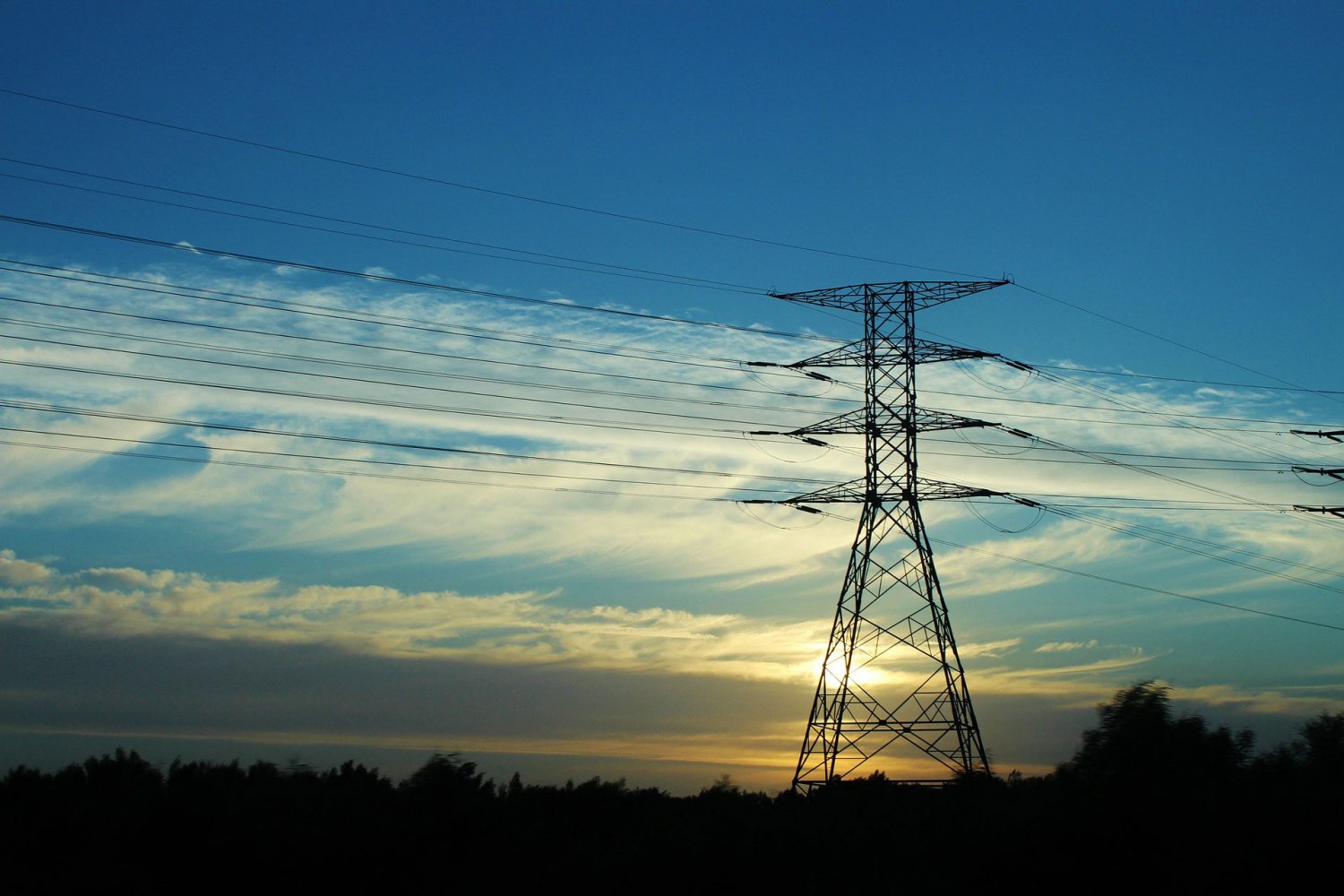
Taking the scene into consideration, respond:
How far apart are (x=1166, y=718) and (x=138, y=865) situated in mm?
18753

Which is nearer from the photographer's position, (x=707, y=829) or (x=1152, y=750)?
(x=1152, y=750)

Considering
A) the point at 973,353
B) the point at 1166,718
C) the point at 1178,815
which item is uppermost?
the point at 973,353

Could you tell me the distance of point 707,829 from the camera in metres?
25.2

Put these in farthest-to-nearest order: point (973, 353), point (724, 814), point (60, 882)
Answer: point (973, 353)
point (724, 814)
point (60, 882)

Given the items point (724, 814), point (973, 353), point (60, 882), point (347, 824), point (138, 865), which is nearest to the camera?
Answer: point (60, 882)

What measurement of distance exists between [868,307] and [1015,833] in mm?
23282

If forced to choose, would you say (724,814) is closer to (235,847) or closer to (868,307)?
(235,847)

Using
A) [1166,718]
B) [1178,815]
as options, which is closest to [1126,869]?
[1178,815]

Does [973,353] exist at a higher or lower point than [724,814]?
higher

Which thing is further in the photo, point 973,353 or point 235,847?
point 973,353

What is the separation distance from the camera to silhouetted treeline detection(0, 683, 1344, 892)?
19484 mm

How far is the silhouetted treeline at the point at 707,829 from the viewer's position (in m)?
19.5

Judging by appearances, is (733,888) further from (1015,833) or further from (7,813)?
(7,813)

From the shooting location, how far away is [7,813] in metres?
24.8
